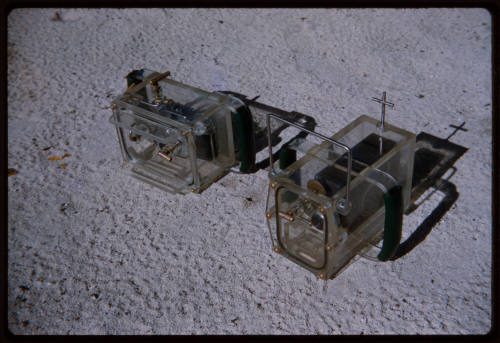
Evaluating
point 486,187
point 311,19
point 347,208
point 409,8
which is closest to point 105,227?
point 347,208

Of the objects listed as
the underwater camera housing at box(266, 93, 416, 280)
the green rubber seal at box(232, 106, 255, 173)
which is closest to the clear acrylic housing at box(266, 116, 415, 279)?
the underwater camera housing at box(266, 93, 416, 280)

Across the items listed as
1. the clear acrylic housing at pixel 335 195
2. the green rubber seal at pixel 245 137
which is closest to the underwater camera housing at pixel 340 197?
the clear acrylic housing at pixel 335 195

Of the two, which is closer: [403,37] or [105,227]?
[105,227]

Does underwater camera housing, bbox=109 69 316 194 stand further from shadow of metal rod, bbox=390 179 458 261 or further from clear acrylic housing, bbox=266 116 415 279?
shadow of metal rod, bbox=390 179 458 261

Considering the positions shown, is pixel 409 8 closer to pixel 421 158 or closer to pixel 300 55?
pixel 300 55

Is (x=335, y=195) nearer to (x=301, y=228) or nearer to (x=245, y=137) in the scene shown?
(x=301, y=228)

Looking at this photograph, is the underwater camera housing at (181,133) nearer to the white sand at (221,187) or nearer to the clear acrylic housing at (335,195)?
Result: the white sand at (221,187)
